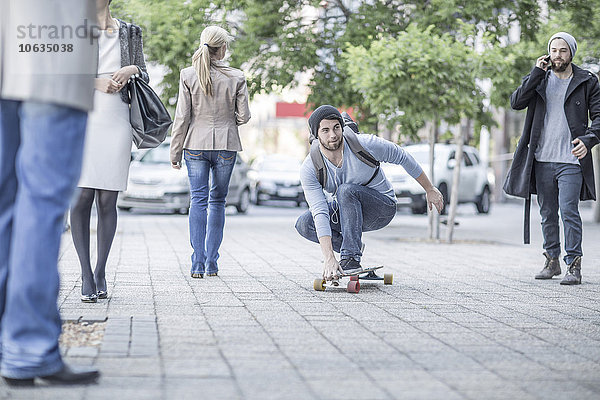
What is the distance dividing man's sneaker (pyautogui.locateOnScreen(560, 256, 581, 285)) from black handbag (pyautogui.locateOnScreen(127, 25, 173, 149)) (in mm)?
3622

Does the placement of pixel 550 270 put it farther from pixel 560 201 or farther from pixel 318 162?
pixel 318 162

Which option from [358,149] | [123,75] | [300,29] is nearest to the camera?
[123,75]

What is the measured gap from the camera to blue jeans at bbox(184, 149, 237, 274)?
7.80m

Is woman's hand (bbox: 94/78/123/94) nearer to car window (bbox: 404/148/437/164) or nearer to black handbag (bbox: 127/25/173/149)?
black handbag (bbox: 127/25/173/149)

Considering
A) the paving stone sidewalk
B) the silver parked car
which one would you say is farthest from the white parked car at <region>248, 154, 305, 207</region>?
the paving stone sidewalk

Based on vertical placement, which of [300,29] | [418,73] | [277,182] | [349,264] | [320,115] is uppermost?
[300,29]

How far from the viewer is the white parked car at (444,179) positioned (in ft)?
75.8

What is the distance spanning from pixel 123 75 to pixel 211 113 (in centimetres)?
184

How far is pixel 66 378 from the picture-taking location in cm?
359

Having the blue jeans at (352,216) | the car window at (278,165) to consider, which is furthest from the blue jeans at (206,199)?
the car window at (278,165)

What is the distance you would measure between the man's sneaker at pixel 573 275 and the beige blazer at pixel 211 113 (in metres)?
2.92

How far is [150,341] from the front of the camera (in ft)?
14.9

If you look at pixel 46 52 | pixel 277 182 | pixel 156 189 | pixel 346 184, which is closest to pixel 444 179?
pixel 277 182

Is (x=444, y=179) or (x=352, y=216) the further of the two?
(x=444, y=179)
